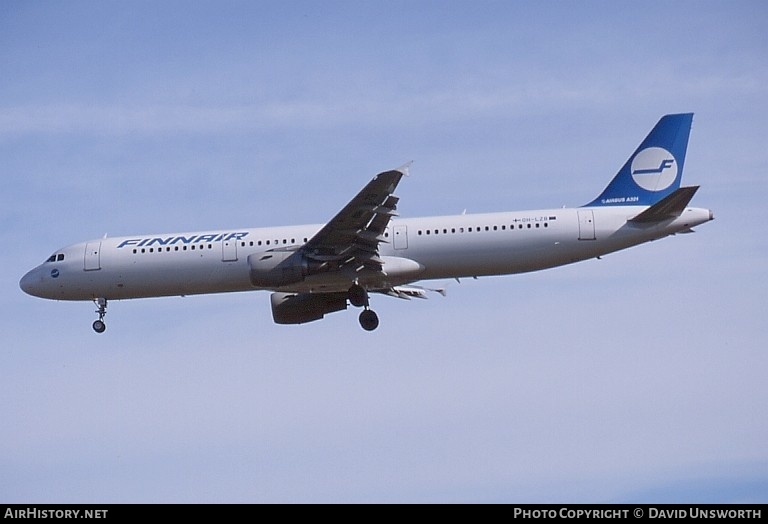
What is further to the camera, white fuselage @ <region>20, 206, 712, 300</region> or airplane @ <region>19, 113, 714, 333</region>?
white fuselage @ <region>20, 206, 712, 300</region>

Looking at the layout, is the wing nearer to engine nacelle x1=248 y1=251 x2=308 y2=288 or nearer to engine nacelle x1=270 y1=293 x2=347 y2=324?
engine nacelle x1=248 y1=251 x2=308 y2=288

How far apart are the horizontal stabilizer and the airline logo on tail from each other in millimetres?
2658

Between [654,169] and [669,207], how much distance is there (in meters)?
3.63

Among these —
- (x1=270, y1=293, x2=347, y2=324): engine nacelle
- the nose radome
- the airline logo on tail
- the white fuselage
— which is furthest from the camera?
(x1=270, y1=293, x2=347, y2=324): engine nacelle

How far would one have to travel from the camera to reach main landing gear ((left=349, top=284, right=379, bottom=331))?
3938 cm

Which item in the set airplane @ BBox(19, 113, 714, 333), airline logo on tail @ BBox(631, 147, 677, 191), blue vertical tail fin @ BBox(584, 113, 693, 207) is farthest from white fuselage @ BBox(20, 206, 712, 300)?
airline logo on tail @ BBox(631, 147, 677, 191)

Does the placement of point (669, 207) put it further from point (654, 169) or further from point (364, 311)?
point (364, 311)

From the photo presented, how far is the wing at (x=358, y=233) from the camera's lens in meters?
36.8

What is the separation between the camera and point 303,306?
140 feet

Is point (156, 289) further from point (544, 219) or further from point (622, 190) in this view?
point (622, 190)

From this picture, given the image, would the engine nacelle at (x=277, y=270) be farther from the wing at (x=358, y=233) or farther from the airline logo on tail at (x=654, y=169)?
the airline logo on tail at (x=654, y=169)

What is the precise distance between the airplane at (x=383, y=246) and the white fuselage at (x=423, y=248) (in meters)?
0.03
